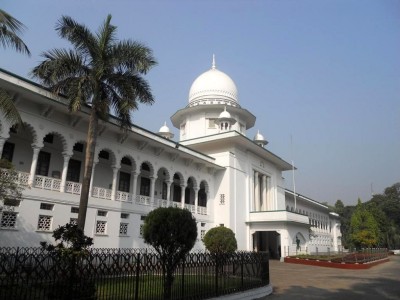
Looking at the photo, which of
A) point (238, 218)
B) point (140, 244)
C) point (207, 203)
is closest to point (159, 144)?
point (140, 244)

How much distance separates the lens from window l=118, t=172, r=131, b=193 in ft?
77.8

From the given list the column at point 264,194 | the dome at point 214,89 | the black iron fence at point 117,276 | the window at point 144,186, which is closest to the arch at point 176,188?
the window at point 144,186

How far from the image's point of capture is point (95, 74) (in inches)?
583

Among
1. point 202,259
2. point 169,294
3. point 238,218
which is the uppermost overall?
point 238,218

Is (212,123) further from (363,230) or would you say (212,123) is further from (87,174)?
(363,230)

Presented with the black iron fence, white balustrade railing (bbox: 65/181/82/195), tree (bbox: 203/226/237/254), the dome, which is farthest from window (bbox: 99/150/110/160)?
the dome

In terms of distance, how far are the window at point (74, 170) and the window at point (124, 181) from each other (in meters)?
3.46

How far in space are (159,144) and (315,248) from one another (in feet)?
111

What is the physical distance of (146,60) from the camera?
15.4 metres

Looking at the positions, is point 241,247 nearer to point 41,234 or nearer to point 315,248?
point 41,234

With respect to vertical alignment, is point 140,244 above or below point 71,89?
below

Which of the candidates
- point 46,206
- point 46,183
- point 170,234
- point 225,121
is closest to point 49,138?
point 46,183

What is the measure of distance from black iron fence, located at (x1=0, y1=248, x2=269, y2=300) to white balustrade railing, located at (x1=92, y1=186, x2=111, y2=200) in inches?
396

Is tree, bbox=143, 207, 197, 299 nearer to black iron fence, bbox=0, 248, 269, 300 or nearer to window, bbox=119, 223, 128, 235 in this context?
black iron fence, bbox=0, 248, 269, 300
